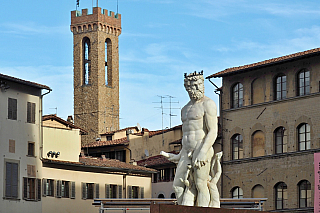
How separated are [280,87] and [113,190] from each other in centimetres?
1296

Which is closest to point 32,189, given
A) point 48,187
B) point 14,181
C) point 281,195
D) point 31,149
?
point 48,187

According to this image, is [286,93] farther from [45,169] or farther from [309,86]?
[45,169]

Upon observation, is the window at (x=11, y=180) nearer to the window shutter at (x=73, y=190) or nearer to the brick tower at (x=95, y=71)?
the window shutter at (x=73, y=190)

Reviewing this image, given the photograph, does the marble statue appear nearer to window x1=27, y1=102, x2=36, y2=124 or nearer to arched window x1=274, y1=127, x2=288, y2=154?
window x1=27, y1=102, x2=36, y2=124

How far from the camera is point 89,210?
5719 cm

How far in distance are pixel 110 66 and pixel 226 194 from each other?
2227 inches

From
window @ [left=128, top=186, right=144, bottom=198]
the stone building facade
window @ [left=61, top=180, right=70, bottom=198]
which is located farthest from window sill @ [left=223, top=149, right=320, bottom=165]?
window @ [left=61, top=180, right=70, bottom=198]

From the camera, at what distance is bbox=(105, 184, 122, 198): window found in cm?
5969

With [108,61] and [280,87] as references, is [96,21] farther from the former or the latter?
[280,87]

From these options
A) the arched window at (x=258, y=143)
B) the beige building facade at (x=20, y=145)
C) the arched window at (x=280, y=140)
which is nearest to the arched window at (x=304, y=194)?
the arched window at (x=280, y=140)

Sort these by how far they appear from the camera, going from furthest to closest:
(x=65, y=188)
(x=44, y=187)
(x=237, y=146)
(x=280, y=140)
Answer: (x=237, y=146), (x=65, y=188), (x=280, y=140), (x=44, y=187)

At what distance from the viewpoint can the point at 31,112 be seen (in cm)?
5494

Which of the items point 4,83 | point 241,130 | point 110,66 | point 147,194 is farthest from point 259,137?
point 110,66

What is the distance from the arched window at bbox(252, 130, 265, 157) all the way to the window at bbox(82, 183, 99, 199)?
10206 mm
